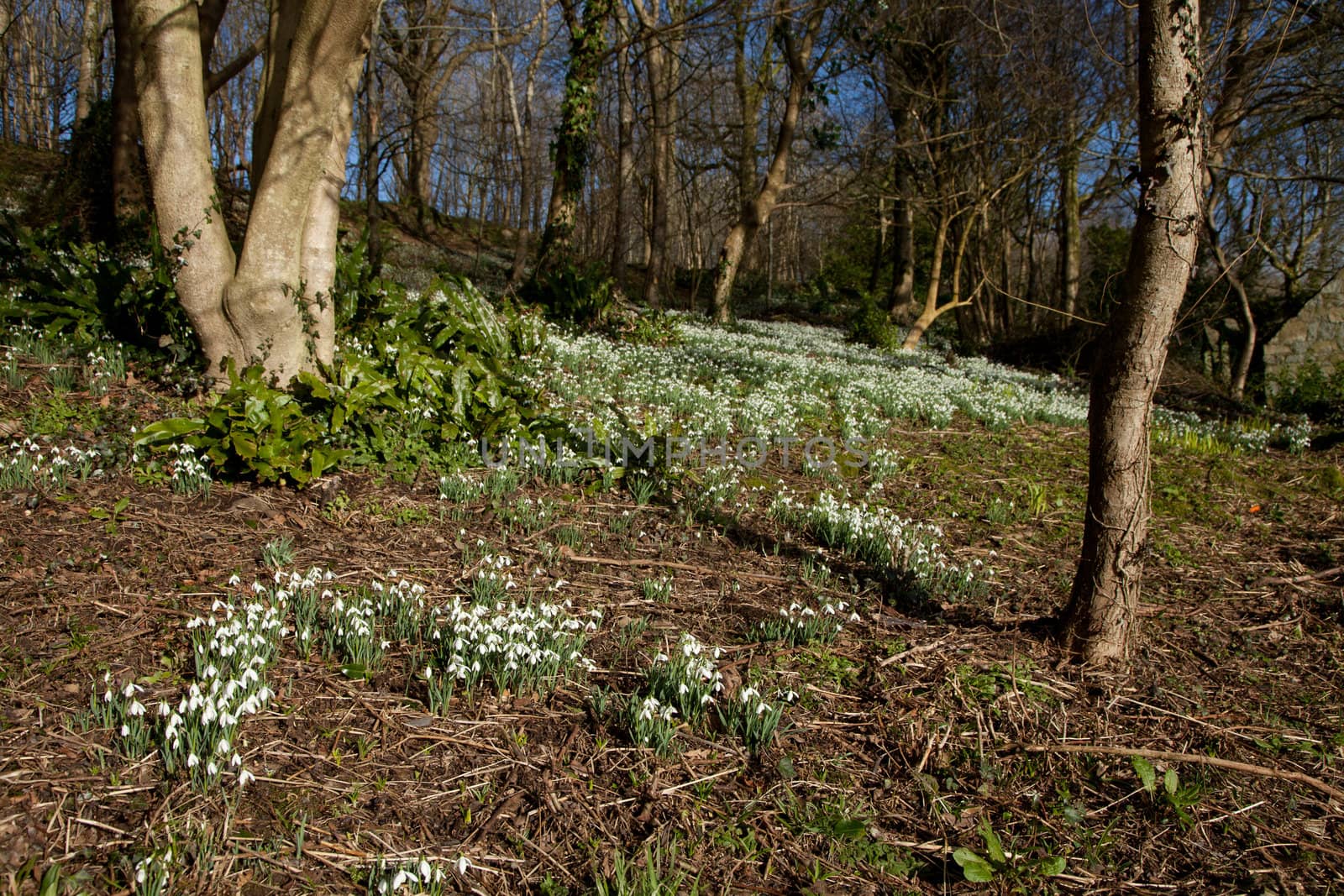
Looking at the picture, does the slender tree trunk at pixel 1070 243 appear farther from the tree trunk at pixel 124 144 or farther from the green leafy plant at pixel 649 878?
the green leafy plant at pixel 649 878

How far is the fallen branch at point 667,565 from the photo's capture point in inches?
162

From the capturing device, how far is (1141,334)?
10.00 ft

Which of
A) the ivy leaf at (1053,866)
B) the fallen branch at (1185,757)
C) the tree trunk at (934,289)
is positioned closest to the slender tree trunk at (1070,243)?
the tree trunk at (934,289)

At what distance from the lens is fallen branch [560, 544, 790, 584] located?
4125 mm

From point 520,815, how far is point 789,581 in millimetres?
2125

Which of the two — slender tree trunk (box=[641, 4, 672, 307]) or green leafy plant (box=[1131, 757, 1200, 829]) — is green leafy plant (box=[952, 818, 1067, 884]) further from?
slender tree trunk (box=[641, 4, 672, 307])

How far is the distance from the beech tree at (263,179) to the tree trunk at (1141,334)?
14.2ft

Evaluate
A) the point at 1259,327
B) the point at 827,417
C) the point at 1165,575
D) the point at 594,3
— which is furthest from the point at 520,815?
the point at 1259,327

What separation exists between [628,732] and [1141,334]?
2.53 meters

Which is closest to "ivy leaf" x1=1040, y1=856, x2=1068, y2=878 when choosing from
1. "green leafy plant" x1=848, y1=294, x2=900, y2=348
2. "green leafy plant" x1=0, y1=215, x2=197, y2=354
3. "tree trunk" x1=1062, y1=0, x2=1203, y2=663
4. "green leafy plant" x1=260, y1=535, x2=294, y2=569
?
"tree trunk" x1=1062, y1=0, x2=1203, y2=663

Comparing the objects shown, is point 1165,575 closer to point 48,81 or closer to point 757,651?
point 757,651

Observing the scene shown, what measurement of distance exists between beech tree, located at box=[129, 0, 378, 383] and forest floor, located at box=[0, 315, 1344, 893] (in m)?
1.04

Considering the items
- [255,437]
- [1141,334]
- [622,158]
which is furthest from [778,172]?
[1141,334]

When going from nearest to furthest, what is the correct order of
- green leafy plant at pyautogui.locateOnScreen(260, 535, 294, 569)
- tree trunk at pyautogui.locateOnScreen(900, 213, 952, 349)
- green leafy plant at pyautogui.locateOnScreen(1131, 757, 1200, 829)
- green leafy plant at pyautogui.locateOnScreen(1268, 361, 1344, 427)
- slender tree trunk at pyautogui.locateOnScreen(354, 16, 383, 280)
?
1. green leafy plant at pyautogui.locateOnScreen(1131, 757, 1200, 829)
2. green leafy plant at pyautogui.locateOnScreen(260, 535, 294, 569)
3. green leafy plant at pyautogui.locateOnScreen(1268, 361, 1344, 427)
4. slender tree trunk at pyautogui.locateOnScreen(354, 16, 383, 280)
5. tree trunk at pyautogui.locateOnScreen(900, 213, 952, 349)
